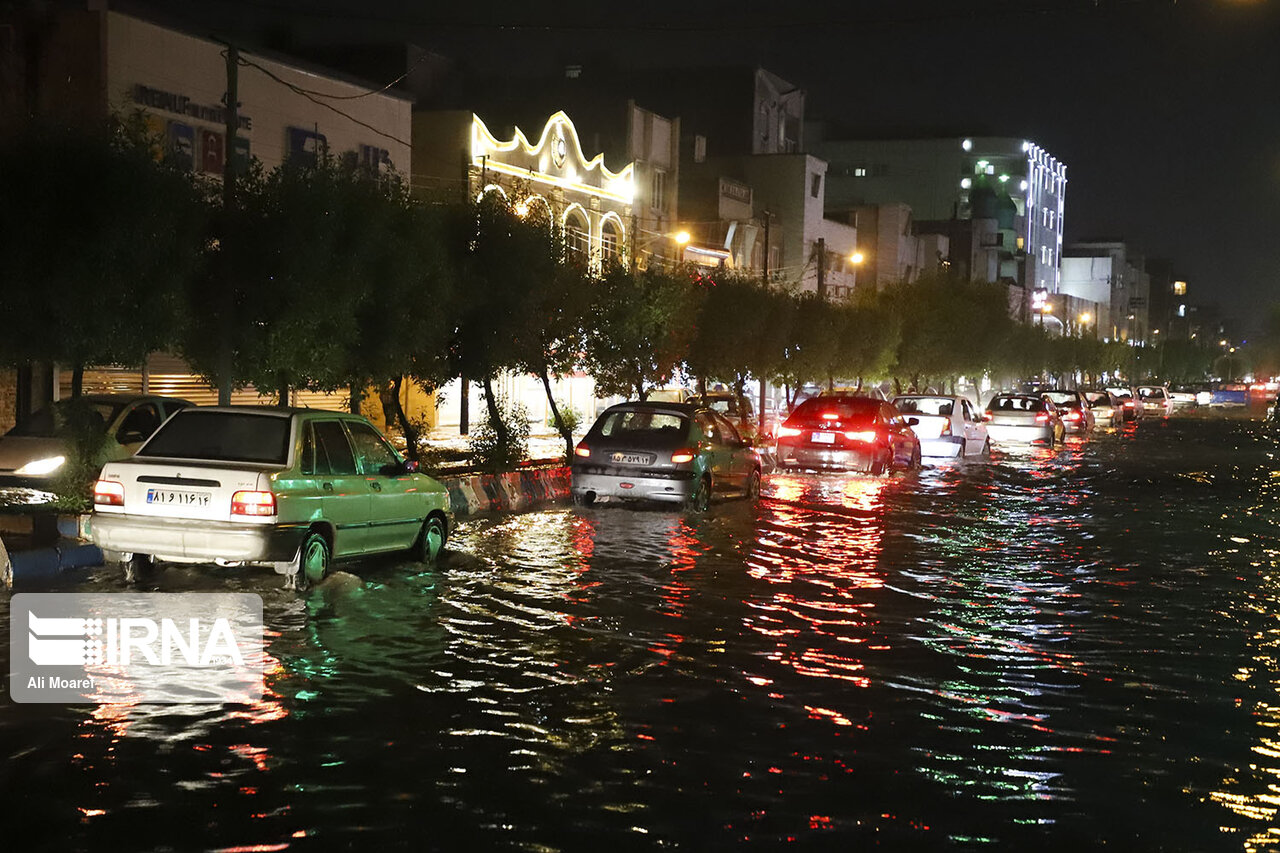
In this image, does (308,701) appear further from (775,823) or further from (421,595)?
(421,595)

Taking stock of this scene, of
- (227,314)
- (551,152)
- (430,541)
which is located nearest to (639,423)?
(227,314)

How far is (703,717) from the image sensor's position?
327 inches

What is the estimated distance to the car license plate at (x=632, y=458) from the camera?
21.5 metres

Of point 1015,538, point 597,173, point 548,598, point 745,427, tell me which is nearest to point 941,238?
point 597,173

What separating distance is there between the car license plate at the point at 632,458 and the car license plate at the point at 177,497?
9.87 meters

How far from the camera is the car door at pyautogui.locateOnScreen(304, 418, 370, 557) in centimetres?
1284

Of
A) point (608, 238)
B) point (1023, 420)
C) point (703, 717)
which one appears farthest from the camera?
point (608, 238)

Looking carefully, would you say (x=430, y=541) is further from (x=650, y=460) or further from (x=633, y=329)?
(x=633, y=329)

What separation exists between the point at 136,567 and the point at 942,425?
81.2ft

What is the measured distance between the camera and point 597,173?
188ft

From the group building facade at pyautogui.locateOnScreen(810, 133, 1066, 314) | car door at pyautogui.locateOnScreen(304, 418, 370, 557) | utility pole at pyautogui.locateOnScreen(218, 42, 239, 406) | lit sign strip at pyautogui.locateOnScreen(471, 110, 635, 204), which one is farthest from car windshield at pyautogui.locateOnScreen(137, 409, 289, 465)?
building facade at pyautogui.locateOnScreen(810, 133, 1066, 314)

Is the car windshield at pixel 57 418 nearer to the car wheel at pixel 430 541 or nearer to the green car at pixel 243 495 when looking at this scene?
the car wheel at pixel 430 541

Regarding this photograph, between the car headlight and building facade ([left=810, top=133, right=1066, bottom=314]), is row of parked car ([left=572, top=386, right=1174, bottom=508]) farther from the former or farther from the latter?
building facade ([left=810, top=133, right=1066, bottom=314])

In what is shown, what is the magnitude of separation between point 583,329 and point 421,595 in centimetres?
2179
